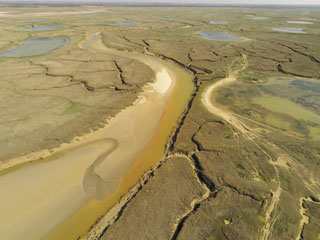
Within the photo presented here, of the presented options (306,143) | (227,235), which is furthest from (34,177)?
(306,143)

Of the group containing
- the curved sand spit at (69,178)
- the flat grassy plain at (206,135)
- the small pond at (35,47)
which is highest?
the flat grassy plain at (206,135)

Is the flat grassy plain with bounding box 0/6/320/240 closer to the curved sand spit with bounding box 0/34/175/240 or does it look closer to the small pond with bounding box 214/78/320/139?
the small pond with bounding box 214/78/320/139

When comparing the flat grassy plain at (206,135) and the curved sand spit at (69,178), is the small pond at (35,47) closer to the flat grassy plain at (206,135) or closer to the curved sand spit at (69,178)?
the flat grassy plain at (206,135)

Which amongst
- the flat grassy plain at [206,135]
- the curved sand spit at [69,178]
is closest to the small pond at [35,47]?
the flat grassy plain at [206,135]

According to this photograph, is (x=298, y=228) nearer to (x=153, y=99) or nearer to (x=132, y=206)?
(x=132, y=206)

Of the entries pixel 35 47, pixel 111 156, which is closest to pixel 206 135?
pixel 111 156
